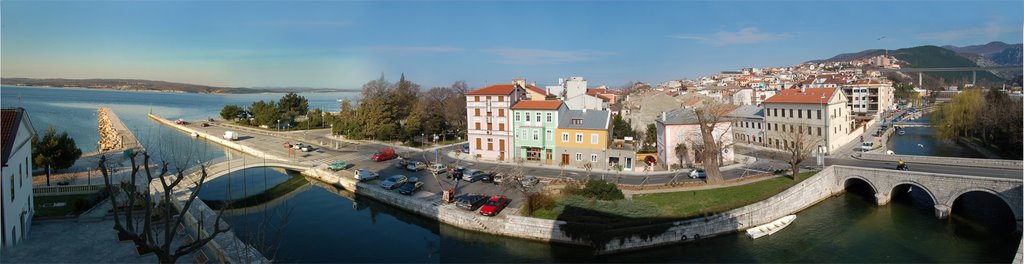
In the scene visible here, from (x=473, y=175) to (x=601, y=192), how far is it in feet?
26.4

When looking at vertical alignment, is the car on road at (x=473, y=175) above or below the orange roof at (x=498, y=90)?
below

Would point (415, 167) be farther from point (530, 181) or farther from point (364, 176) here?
point (530, 181)

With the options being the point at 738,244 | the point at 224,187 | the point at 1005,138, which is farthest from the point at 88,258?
the point at 1005,138

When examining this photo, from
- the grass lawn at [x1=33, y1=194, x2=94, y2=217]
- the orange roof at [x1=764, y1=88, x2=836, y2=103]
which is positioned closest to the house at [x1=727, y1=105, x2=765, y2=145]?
the orange roof at [x1=764, y1=88, x2=836, y2=103]

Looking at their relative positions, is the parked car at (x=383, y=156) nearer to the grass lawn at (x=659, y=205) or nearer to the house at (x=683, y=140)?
the grass lawn at (x=659, y=205)

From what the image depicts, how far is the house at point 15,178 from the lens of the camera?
14008 millimetres

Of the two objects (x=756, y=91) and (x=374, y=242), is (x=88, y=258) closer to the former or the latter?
(x=374, y=242)

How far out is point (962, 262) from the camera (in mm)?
16656

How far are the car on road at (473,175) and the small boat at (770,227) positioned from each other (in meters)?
12.4

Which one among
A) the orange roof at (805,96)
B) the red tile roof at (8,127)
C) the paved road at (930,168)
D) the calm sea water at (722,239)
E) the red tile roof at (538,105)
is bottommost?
the calm sea water at (722,239)

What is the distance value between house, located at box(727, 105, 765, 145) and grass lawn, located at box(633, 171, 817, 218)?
16208 millimetres

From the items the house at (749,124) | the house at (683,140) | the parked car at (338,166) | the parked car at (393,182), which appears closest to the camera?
the parked car at (393,182)

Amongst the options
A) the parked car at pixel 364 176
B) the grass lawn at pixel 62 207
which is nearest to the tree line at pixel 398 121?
the parked car at pixel 364 176

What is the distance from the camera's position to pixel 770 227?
1962 cm
